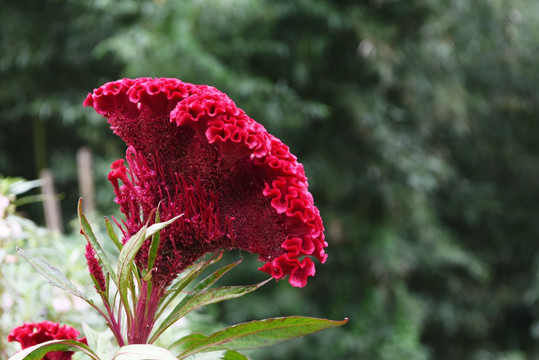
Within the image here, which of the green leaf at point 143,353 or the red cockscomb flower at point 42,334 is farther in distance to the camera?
the red cockscomb flower at point 42,334

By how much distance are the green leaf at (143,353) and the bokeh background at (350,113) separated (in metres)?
4.37

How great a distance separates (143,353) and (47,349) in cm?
14

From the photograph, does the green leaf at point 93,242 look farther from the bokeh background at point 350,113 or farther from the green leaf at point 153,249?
the bokeh background at point 350,113

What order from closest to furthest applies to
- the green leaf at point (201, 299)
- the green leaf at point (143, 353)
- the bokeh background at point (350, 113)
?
the green leaf at point (143, 353)
the green leaf at point (201, 299)
the bokeh background at point (350, 113)

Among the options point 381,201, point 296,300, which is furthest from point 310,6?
point 296,300

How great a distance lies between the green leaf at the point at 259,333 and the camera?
2.65 ft

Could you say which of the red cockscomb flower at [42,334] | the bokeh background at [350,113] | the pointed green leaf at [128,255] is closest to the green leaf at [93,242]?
the pointed green leaf at [128,255]

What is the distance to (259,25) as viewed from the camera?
5.54 metres

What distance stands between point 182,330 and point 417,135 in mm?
5021

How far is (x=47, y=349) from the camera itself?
79cm

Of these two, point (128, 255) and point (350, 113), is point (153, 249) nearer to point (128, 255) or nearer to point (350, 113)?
point (128, 255)

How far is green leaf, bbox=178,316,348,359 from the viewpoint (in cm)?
81

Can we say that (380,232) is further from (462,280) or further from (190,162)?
(190,162)

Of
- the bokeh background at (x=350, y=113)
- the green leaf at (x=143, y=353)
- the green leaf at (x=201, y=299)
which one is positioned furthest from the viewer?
the bokeh background at (x=350, y=113)
